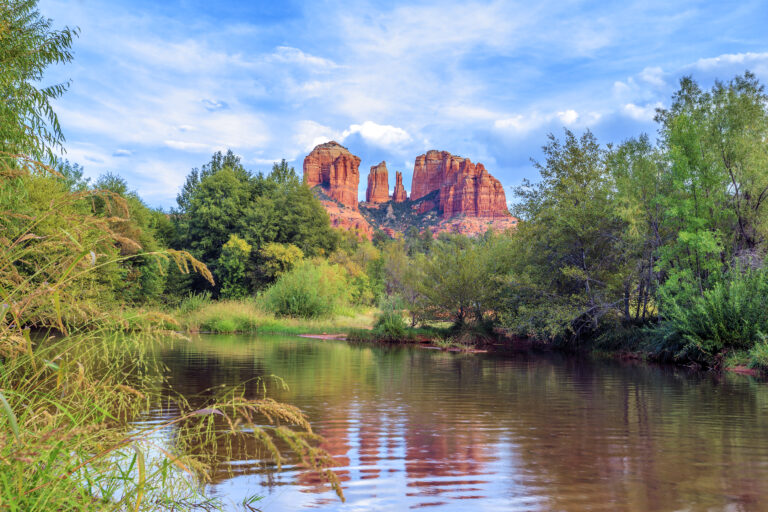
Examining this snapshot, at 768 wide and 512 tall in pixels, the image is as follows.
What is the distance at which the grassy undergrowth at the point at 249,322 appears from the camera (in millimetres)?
30297

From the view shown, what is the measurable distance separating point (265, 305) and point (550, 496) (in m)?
30.3

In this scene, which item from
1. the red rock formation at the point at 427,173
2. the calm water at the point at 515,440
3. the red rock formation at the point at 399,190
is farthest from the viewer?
the red rock formation at the point at 399,190

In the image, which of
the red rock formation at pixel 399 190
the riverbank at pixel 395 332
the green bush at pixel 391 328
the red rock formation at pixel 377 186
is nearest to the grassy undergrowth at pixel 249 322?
the riverbank at pixel 395 332

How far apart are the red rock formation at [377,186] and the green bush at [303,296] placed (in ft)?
425

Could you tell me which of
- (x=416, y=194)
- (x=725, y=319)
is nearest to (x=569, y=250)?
(x=725, y=319)

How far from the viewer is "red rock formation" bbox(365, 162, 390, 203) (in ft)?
537

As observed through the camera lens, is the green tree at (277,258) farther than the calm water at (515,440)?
Yes

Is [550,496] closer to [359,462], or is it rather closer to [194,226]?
[359,462]

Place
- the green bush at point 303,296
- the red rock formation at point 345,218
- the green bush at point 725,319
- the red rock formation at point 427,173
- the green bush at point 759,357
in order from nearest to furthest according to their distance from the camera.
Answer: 1. the green bush at point 759,357
2. the green bush at point 725,319
3. the green bush at point 303,296
4. the red rock formation at point 345,218
5. the red rock formation at point 427,173

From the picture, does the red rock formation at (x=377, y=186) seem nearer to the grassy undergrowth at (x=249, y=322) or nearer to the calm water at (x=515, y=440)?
the grassy undergrowth at (x=249, y=322)

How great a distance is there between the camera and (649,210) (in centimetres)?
2114

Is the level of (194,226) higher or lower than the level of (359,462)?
higher

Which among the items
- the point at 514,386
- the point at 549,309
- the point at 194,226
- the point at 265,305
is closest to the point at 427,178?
the point at 194,226

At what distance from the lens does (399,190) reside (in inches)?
6545
